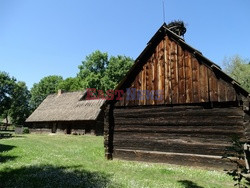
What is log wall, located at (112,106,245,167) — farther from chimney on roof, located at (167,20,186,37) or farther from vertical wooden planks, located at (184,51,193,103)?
chimney on roof, located at (167,20,186,37)

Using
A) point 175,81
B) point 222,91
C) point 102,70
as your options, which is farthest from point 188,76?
point 102,70

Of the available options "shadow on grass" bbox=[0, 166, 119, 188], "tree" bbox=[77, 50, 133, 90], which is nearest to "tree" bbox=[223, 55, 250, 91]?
"tree" bbox=[77, 50, 133, 90]

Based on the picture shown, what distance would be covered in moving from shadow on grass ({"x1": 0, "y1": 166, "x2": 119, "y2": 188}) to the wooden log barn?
135 inches

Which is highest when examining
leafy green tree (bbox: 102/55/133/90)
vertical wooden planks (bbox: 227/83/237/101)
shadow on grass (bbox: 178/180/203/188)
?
leafy green tree (bbox: 102/55/133/90)

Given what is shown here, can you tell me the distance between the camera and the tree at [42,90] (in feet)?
240

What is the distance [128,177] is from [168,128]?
12.2 ft

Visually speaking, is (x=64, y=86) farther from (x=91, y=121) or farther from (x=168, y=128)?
(x=168, y=128)

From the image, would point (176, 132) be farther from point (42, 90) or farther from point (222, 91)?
point (42, 90)

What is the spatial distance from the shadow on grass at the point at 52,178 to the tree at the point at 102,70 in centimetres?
3998

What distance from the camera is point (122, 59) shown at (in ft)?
172


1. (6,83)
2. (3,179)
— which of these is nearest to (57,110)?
(6,83)

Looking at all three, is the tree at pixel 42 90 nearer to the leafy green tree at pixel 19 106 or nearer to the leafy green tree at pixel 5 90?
the leafy green tree at pixel 19 106

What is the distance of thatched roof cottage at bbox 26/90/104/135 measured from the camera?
30.9 m

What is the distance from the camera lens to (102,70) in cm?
5416
